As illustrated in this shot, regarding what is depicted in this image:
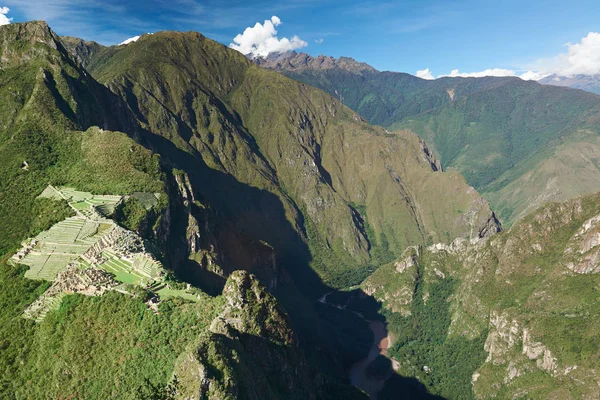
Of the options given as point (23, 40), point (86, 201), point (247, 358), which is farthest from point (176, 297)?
point (23, 40)

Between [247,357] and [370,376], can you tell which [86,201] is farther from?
[370,376]

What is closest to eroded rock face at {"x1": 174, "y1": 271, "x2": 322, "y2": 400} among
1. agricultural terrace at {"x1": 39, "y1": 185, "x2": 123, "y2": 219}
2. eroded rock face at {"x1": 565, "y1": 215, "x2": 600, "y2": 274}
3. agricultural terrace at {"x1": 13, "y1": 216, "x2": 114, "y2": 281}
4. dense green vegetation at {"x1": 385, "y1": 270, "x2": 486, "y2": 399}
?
agricultural terrace at {"x1": 13, "y1": 216, "x2": 114, "y2": 281}

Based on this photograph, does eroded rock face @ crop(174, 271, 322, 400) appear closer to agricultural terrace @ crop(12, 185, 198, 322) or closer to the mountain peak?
agricultural terrace @ crop(12, 185, 198, 322)

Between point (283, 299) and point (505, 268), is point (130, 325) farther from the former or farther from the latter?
point (505, 268)

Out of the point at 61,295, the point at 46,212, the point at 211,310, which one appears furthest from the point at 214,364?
the point at 46,212

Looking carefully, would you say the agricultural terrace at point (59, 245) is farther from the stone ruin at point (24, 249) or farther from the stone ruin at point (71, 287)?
the stone ruin at point (71, 287)

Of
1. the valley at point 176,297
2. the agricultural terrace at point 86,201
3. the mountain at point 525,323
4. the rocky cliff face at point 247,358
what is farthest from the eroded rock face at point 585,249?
the agricultural terrace at point 86,201

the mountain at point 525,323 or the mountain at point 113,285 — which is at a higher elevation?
the mountain at point 113,285

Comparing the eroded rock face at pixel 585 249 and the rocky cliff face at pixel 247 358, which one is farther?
the eroded rock face at pixel 585 249
